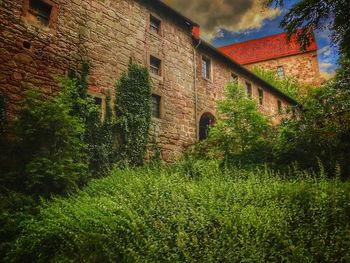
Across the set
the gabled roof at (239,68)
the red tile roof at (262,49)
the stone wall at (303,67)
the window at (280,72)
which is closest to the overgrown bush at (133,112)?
the gabled roof at (239,68)

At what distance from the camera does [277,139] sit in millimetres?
9812

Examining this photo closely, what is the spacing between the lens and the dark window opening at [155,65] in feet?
41.6

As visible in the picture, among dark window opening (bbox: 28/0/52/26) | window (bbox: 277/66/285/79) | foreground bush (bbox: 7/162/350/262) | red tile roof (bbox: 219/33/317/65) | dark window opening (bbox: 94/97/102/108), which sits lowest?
foreground bush (bbox: 7/162/350/262)

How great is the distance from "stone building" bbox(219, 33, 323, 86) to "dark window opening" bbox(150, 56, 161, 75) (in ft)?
67.0

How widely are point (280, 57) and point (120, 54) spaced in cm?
2492

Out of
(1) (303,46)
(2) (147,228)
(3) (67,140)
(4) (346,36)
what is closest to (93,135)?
(3) (67,140)

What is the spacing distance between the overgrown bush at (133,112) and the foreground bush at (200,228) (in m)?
4.35

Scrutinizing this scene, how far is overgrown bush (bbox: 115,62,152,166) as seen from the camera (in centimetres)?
1052

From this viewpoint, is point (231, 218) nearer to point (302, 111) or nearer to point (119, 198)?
point (119, 198)

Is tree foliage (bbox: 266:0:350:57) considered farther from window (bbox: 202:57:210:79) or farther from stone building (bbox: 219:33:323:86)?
stone building (bbox: 219:33:323:86)

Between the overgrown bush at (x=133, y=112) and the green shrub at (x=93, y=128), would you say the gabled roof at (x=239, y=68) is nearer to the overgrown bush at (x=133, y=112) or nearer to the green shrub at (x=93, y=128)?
the overgrown bush at (x=133, y=112)

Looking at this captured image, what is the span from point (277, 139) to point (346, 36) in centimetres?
408

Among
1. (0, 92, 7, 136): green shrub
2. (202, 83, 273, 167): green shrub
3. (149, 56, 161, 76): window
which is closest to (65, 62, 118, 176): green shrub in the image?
(0, 92, 7, 136): green shrub

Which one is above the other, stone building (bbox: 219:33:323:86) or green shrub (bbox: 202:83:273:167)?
stone building (bbox: 219:33:323:86)
